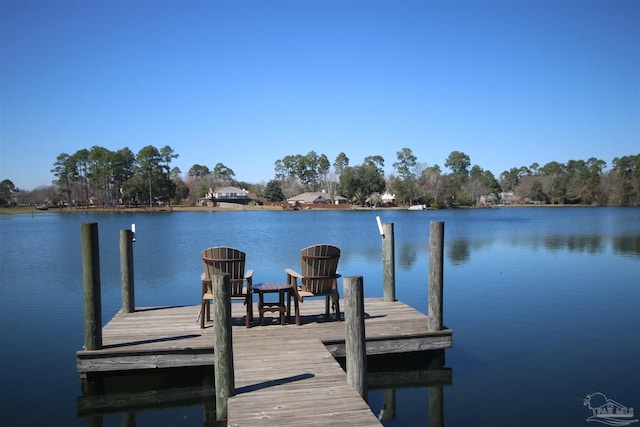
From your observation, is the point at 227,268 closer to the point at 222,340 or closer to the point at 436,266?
the point at 222,340

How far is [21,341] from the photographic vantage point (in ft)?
34.3

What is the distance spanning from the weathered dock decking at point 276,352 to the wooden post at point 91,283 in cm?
26

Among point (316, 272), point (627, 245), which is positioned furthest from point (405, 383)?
point (627, 245)

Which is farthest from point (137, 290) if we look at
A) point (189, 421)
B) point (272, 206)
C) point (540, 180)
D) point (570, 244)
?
point (540, 180)

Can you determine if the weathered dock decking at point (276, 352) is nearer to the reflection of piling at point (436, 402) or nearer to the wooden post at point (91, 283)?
the wooden post at point (91, 283)

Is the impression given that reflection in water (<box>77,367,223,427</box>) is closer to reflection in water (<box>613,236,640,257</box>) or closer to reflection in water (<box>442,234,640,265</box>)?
reflection in water (<box>442,234,640,265</box>)

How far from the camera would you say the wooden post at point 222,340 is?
17.5 feet

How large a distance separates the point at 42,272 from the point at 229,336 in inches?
698

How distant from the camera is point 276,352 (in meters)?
6.78

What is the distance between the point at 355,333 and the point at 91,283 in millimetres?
3950

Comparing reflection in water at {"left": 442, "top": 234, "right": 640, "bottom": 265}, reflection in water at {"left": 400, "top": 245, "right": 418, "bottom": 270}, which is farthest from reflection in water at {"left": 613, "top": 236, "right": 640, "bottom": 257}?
reflection in water at {"left": 400, "top": 245, "right": 418, "bottom": 270}

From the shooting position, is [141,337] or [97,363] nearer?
[97,363]

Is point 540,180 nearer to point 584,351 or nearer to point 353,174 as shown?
point 353,174

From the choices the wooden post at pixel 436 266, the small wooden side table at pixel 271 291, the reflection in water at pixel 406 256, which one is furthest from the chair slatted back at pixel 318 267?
the reflection in water at pixel 406 256
